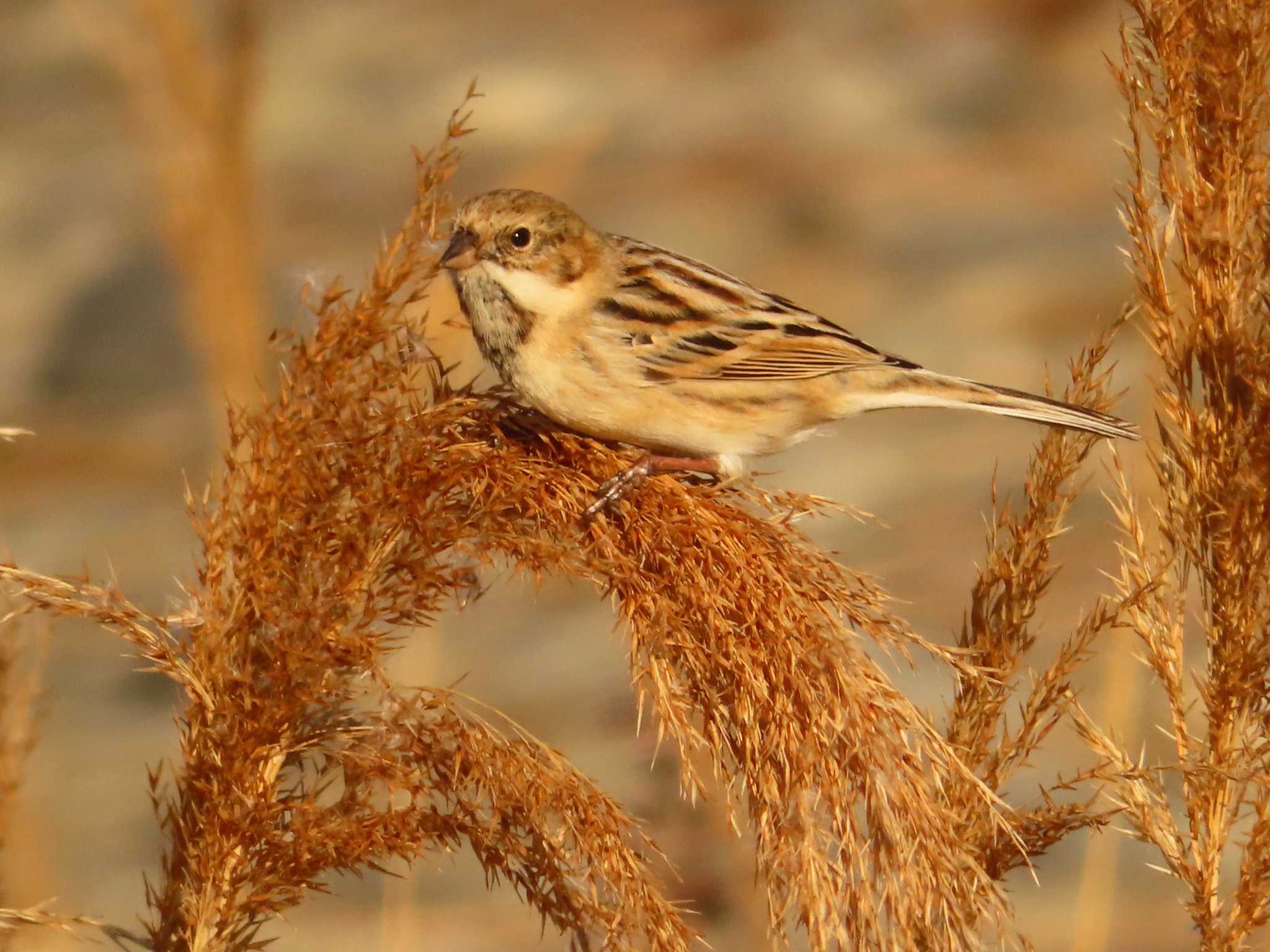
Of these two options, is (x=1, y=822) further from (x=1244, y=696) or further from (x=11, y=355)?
(x=11, y=355)

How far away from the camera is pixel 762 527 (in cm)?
215

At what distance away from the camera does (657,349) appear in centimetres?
309

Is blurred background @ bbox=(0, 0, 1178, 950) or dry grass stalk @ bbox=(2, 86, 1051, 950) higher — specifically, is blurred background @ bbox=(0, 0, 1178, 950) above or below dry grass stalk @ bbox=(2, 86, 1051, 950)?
above

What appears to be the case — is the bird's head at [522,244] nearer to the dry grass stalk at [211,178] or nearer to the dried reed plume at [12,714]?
the dry grass stalk at [211,178]

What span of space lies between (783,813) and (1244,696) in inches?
27.9

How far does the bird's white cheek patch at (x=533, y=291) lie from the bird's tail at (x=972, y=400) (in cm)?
67

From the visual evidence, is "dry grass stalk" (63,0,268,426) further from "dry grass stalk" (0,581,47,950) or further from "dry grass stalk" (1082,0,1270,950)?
"dry grass stalk" (1082,0,1270,950)

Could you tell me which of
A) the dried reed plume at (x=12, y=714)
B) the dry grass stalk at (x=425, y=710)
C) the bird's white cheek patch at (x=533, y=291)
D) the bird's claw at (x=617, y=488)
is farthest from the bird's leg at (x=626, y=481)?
the dried reed plume at (x=12, y=714)

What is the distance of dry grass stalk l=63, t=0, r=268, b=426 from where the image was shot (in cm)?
247

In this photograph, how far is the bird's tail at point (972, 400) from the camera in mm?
2406

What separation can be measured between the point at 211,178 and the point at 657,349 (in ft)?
3.26

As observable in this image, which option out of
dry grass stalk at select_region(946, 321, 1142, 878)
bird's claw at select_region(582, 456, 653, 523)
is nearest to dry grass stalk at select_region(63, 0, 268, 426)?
bird's claw at select_region(582, 456, 653, 523)

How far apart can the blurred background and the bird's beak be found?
5.9 inches

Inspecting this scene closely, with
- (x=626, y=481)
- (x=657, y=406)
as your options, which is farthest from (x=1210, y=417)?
(x=657, y=406)
